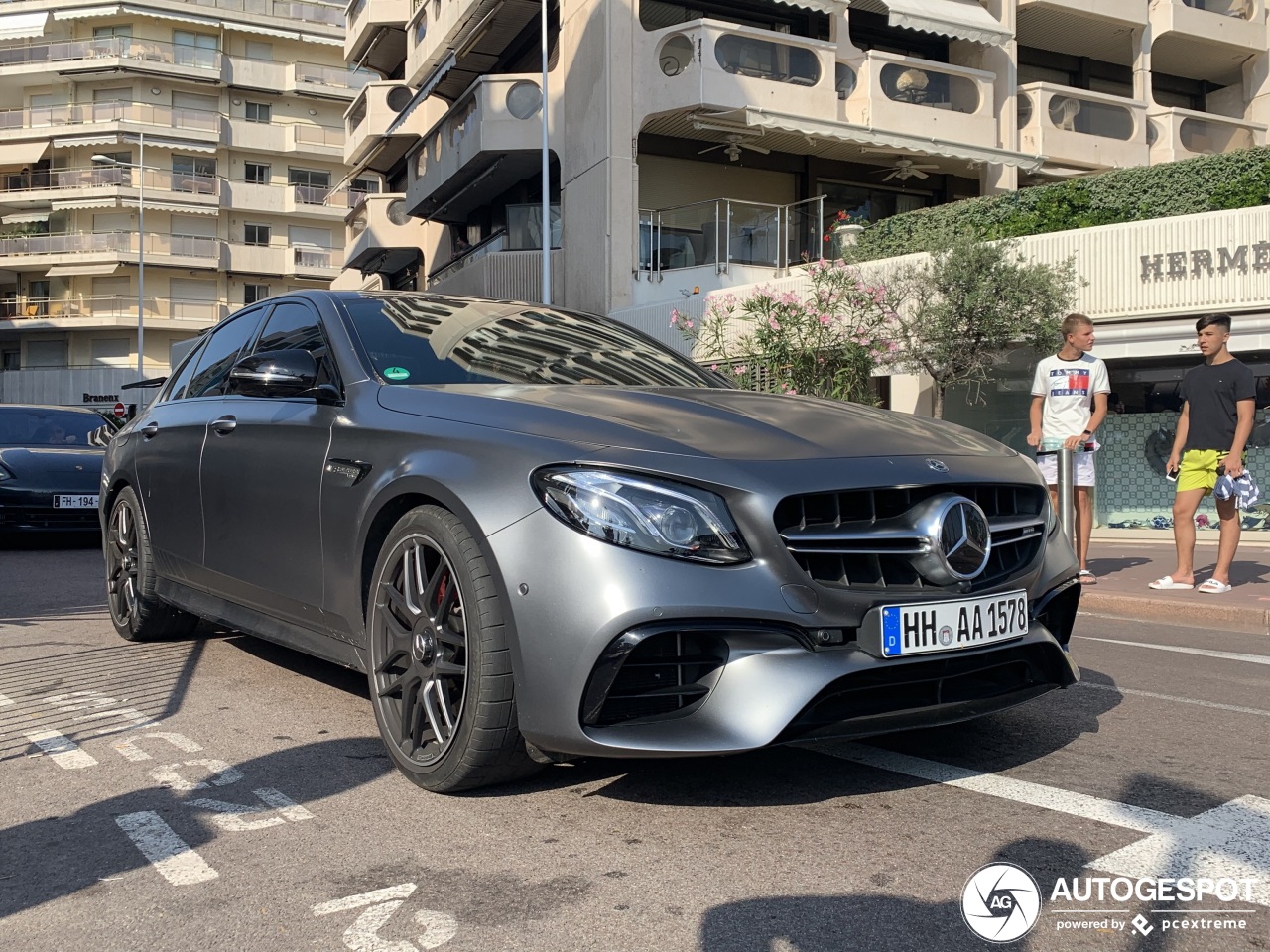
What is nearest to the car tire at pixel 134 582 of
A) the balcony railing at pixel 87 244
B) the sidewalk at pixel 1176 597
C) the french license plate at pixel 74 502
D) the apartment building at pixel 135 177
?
the sidewalk at pixel 1176 597

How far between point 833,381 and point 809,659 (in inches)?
446

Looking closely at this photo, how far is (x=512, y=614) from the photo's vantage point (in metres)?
3.10

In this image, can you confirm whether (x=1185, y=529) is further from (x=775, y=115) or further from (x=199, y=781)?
(x=775, y=115)

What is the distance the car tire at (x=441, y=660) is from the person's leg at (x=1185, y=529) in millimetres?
6350

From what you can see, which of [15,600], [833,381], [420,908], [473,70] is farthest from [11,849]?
[473,70]

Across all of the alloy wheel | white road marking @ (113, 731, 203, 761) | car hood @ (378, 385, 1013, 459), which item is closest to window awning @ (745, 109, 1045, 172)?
car hood @ (378, 385, 1013, 459)

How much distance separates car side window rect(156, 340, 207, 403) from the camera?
19.1 ft

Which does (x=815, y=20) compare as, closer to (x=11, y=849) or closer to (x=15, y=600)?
(x=15, y=600)

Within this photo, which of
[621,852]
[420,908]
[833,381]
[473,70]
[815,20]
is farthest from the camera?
[473,70]

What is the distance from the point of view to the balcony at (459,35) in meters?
27.0

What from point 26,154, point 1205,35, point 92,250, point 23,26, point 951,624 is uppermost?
point 23,26

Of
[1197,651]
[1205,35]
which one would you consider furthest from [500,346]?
[1205,35]

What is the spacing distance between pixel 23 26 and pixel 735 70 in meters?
44.0

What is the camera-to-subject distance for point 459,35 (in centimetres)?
2922
